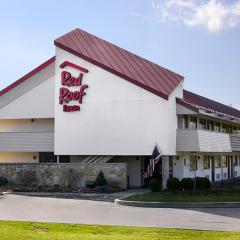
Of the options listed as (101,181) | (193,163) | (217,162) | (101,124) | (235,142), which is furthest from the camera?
(217,162)

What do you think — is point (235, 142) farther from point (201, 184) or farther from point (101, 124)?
point (101, 124)

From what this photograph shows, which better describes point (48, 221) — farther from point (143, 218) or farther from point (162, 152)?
point (162, 152)

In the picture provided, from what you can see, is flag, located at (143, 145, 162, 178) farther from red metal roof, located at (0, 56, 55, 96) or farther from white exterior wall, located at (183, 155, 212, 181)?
red metal roof, located at (0, 56, 55, 96)

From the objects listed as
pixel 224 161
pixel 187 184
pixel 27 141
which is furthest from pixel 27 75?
pixel 224 161

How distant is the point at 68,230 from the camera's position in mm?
14203

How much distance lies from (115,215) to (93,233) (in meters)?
5.16

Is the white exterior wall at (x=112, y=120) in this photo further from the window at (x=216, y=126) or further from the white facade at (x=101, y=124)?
the window at (x=216, y=126)

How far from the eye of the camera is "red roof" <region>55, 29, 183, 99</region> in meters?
31.3

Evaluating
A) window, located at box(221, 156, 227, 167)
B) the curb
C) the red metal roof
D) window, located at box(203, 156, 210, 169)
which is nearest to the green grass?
the curb

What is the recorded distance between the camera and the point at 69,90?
32.9m

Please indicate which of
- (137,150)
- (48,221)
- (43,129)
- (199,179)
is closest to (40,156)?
(43,129)

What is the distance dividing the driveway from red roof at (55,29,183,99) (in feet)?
32.9

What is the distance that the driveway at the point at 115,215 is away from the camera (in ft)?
53.3

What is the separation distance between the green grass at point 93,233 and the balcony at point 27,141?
19.1 meters
